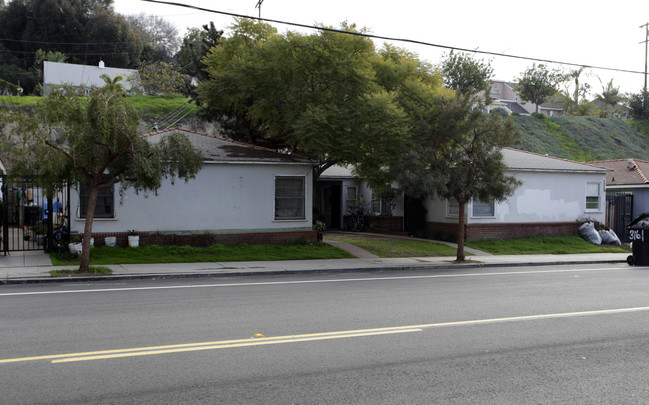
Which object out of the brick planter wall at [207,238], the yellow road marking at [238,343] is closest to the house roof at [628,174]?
the brick planter wall at [207,238]

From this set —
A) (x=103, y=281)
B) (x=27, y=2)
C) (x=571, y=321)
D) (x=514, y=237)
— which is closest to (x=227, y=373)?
(x=571, y=321)

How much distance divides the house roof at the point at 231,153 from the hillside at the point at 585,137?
4040cm

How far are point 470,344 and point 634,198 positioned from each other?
2470cm

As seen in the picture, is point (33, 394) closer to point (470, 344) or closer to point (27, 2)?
point (470, 344)

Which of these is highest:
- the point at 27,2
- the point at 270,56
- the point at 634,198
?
the point at 27,2

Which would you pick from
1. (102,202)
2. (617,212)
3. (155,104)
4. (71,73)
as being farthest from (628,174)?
(71,73)

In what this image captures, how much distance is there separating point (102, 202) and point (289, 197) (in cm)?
652

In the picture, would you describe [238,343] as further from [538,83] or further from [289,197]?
[538,83]

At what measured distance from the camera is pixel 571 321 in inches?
336

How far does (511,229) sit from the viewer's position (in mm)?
24234

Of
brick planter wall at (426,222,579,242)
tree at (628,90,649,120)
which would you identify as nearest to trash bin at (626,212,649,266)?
brick planter wall at (426,222,579,242)

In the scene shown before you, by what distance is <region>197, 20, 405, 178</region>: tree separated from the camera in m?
17.0

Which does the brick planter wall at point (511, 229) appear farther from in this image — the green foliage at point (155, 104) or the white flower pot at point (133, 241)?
the green foliage at point (155, 104)

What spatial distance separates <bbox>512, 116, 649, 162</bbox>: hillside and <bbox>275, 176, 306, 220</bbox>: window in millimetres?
40044
